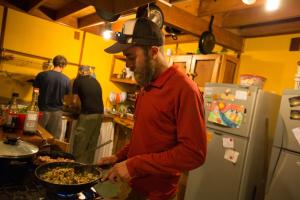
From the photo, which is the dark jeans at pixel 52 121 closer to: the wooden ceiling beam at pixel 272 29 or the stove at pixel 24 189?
the stove at pixel 24 189

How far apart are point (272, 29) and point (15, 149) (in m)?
3.06

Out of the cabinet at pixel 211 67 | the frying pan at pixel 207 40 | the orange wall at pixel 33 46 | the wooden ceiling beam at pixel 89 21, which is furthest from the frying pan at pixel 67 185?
A: the orange wall at pixel 33 46

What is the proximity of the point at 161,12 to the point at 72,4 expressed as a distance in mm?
1667

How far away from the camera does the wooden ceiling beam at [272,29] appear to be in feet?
9.89

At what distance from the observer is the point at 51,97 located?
147 inches

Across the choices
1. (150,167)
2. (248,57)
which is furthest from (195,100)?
(248,57)

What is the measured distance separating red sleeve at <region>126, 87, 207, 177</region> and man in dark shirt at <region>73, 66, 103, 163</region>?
2.83 m

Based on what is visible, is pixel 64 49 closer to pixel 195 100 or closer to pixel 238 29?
pixel 238 29

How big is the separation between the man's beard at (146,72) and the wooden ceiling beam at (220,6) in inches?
63.2

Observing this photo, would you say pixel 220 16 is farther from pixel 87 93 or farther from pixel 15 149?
pixel 15 149

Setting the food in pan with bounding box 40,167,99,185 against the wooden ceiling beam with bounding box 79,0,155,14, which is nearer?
the food in pan with bounding box 40,167,99,185

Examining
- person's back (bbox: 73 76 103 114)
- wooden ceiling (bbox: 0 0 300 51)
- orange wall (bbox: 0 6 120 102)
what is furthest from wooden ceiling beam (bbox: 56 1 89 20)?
person's back (bbox: 73 76 103 114)

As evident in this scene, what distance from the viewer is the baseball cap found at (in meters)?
1.30

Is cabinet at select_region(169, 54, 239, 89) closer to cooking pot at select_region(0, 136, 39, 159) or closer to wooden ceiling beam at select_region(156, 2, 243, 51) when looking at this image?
wooden ceiling beam at select_region(156, 2, 243, 51)
